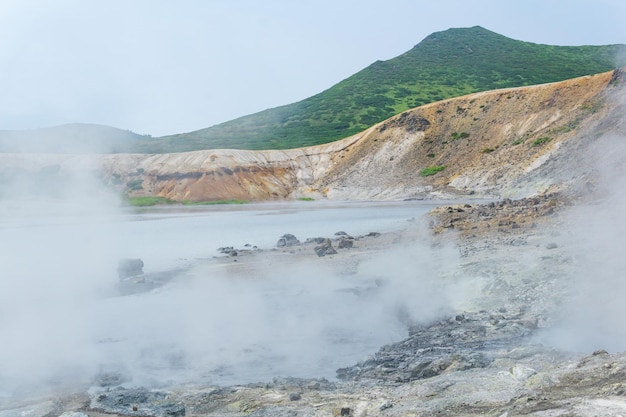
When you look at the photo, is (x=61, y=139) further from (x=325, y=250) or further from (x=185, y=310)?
(x=325, y=250)

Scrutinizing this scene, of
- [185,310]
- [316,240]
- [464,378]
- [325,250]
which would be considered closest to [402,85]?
[316,240]

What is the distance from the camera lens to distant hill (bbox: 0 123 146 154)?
47.8 feet

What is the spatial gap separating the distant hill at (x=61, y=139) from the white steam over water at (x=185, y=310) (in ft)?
9.81

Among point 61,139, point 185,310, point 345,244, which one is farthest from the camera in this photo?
point 345,244

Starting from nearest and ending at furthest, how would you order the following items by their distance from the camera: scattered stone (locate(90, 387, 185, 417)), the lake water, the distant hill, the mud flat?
the mud flat → scattered stone (locate(90, 387, 185, 417)) → the lake water → the distant hill

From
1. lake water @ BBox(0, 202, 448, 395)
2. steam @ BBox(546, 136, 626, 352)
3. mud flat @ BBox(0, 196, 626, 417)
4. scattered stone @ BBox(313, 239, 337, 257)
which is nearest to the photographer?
mud flat @ BBox(0, 196, 626, 417)

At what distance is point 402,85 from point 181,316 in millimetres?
86768

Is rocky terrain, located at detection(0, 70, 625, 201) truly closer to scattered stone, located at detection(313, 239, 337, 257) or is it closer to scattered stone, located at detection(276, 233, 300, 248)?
scattered stone, located at detection(276, 233, 300, 248)

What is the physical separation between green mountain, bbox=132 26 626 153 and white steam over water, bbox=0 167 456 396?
46.3 meters

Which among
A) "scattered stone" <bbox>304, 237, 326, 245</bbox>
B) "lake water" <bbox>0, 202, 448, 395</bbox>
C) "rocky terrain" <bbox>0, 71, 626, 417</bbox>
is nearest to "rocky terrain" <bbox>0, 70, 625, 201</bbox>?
"rocky terrain" <bbox>0, 71, 626, 417</bbox>

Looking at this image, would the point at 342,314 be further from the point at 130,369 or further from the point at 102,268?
the point at 102,268

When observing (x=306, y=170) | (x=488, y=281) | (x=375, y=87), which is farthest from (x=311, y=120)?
(x=488, y=281)

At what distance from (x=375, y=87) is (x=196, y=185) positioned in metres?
47.9

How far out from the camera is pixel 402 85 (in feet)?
307
